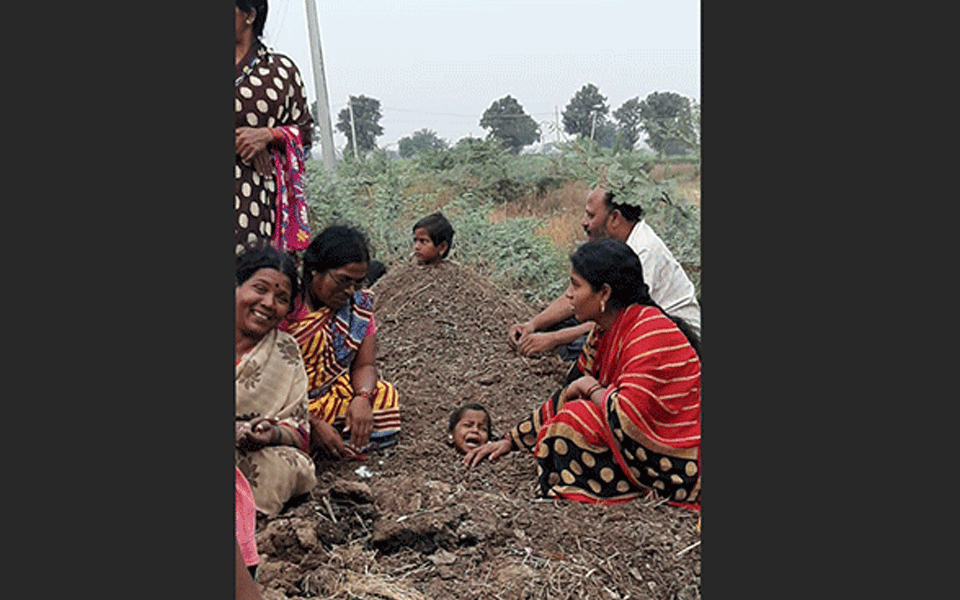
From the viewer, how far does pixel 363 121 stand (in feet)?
11.5

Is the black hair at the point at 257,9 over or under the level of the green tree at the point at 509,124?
over

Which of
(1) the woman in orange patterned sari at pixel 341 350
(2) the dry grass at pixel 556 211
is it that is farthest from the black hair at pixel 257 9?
(2) the dry grass at pixel 556 211

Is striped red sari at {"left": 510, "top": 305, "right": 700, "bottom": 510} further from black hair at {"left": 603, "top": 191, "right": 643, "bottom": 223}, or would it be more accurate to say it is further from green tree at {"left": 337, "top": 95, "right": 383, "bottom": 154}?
green tree at {"left": 337, "top": 95, "right": 383, "bottom": 154}

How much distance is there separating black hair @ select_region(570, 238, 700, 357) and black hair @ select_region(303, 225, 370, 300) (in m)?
0.78

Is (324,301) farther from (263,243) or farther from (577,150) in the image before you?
(577,150)

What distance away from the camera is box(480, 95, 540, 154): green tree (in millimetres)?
3308

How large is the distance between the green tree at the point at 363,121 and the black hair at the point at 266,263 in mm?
635

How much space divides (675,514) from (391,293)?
1625 mm

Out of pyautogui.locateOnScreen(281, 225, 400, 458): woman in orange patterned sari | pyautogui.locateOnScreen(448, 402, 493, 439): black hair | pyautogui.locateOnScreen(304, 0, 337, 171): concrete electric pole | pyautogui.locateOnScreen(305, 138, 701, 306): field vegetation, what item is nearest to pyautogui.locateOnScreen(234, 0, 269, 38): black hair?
pyautogui.locateOnScreen(304, 0, 337, 171): concrete electric pole

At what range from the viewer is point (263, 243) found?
120 inches

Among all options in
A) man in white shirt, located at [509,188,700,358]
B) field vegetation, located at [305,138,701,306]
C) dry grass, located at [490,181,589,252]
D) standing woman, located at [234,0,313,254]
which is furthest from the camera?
dry grass, located at [490,181,589,252]

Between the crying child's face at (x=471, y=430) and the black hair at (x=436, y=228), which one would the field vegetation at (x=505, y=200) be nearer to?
the black hair at (x=436, y=228)

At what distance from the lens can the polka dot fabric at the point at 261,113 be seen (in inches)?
123

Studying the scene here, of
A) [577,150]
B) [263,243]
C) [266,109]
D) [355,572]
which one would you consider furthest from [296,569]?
[577,150]
